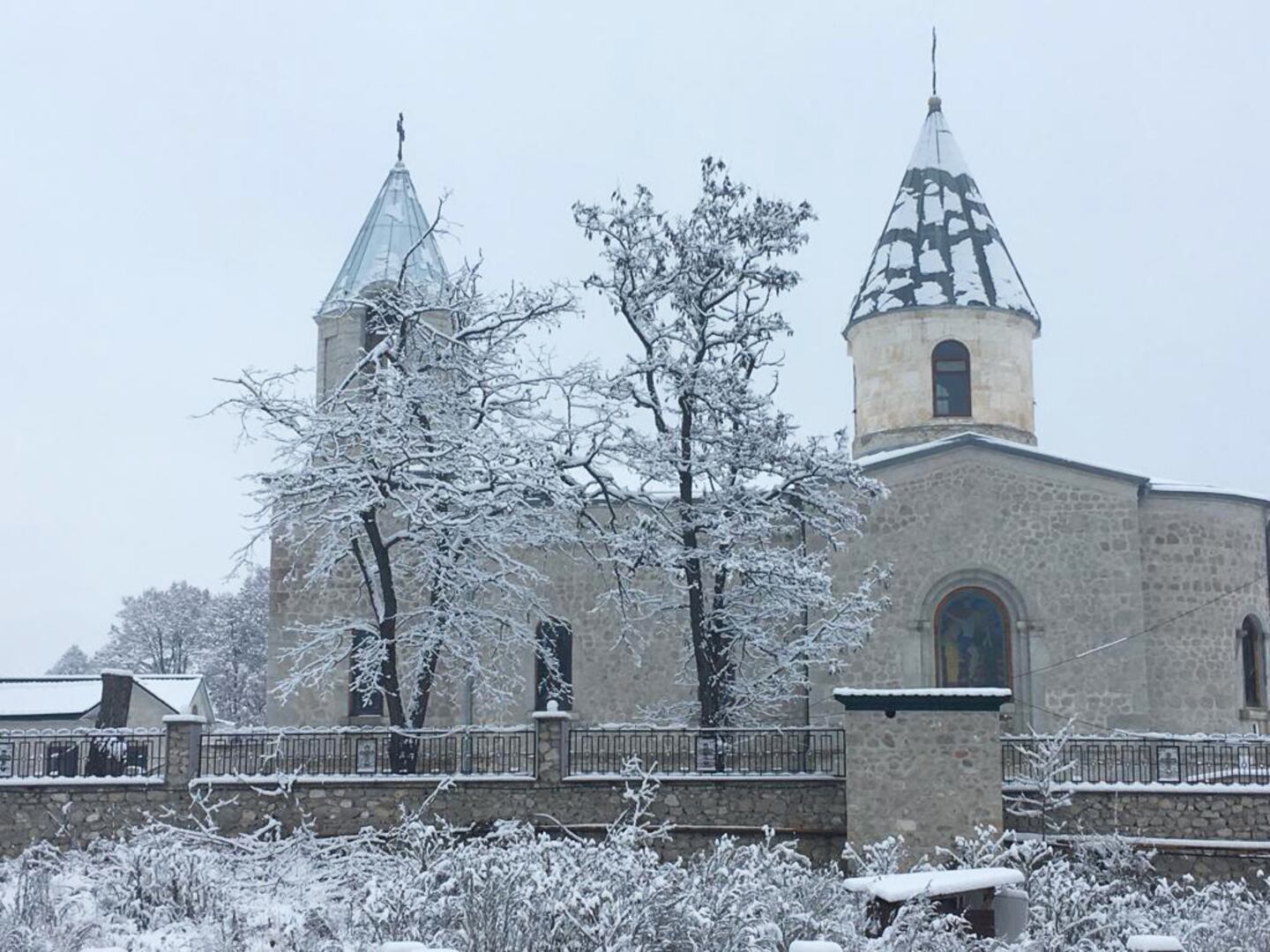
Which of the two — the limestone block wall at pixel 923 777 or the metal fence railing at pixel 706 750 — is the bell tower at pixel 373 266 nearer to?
the metal fence railing at pixel 706 750

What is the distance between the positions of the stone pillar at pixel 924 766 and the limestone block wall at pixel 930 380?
9.46 meters

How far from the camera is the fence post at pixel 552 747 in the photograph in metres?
17.9

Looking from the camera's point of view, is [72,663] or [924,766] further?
[72,663]

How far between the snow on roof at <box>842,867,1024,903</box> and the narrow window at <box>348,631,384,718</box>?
9544 millimetres

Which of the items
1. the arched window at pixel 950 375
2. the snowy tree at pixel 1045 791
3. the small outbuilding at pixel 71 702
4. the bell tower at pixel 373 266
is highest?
the bell tower at pixel 373 266

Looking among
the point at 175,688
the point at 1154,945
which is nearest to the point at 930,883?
the point at 1154,945

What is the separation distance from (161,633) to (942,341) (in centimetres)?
4735

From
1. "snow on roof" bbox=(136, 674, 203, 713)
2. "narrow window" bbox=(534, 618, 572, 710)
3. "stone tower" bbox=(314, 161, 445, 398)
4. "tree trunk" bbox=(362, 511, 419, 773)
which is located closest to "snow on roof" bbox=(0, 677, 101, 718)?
"snow on roof" bbox=(136, 674, 203, 713)

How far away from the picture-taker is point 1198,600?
21.6m

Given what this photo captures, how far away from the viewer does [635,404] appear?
21078 mm

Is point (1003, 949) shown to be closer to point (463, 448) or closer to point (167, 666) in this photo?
point (463, 448)

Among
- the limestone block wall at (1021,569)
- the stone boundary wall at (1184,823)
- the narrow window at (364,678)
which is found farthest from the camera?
the limestone block wall at (1021,569)

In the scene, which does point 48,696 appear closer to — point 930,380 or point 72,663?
point 930,380

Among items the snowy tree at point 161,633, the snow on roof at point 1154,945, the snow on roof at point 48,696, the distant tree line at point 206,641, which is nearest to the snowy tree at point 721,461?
the snow on roof at point 1154,945
